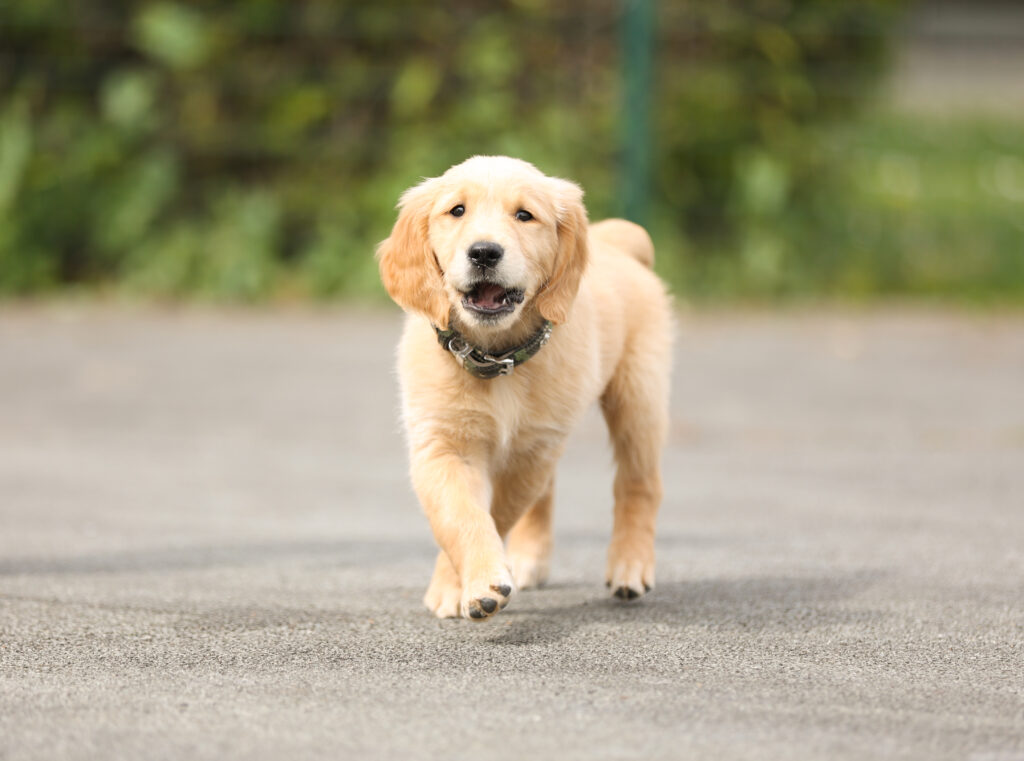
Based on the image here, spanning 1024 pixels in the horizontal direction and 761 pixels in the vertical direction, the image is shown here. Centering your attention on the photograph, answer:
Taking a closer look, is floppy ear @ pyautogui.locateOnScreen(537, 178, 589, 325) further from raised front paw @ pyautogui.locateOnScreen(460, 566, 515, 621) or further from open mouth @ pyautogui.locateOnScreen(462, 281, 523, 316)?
raised front paw @ pyautogui.locateOnScreen(460, 566, 515, 621)

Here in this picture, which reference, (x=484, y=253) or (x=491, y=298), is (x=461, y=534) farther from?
(x=484, y=253)

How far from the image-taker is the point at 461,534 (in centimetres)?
384

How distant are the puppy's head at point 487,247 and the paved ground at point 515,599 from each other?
0.86 m

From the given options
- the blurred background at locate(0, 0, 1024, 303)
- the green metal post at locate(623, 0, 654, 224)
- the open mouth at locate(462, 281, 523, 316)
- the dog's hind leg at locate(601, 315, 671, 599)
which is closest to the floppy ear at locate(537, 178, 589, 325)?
the open mouth at locate(462, 281, 523, 316)

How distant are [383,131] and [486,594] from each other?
24.3ft

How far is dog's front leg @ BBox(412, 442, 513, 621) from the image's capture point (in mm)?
3674

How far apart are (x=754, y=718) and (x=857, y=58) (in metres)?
8.36

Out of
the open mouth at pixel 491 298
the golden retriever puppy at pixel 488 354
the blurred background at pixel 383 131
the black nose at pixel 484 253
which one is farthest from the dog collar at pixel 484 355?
the blurred background at pixel 383 131

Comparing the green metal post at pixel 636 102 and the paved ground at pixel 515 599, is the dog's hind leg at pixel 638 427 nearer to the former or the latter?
the paved ground at pixel 515 599

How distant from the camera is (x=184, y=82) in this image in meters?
10.7

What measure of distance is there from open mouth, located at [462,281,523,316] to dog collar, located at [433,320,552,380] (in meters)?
0.15

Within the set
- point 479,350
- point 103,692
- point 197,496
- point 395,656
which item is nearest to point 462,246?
point 479,350

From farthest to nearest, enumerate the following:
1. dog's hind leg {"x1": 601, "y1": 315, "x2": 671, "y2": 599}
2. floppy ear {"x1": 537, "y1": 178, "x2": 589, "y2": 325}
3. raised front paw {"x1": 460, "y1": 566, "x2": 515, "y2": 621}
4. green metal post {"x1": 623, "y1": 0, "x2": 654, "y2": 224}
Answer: green metal post {"x1": 623, "y1": 0, "x2": 654, "y2": 224}
dog's hind leg {"x1": 601, "y1": 315, "x2": 671, "y2": 599}
floppy ear {"x1": 537, "y1": 178, "x2": 589, "y2": 325}
raised front paw {"x1": 460, "y1": 566, "x2": 515, "y2": 621}

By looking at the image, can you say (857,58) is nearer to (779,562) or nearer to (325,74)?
(325,74)
